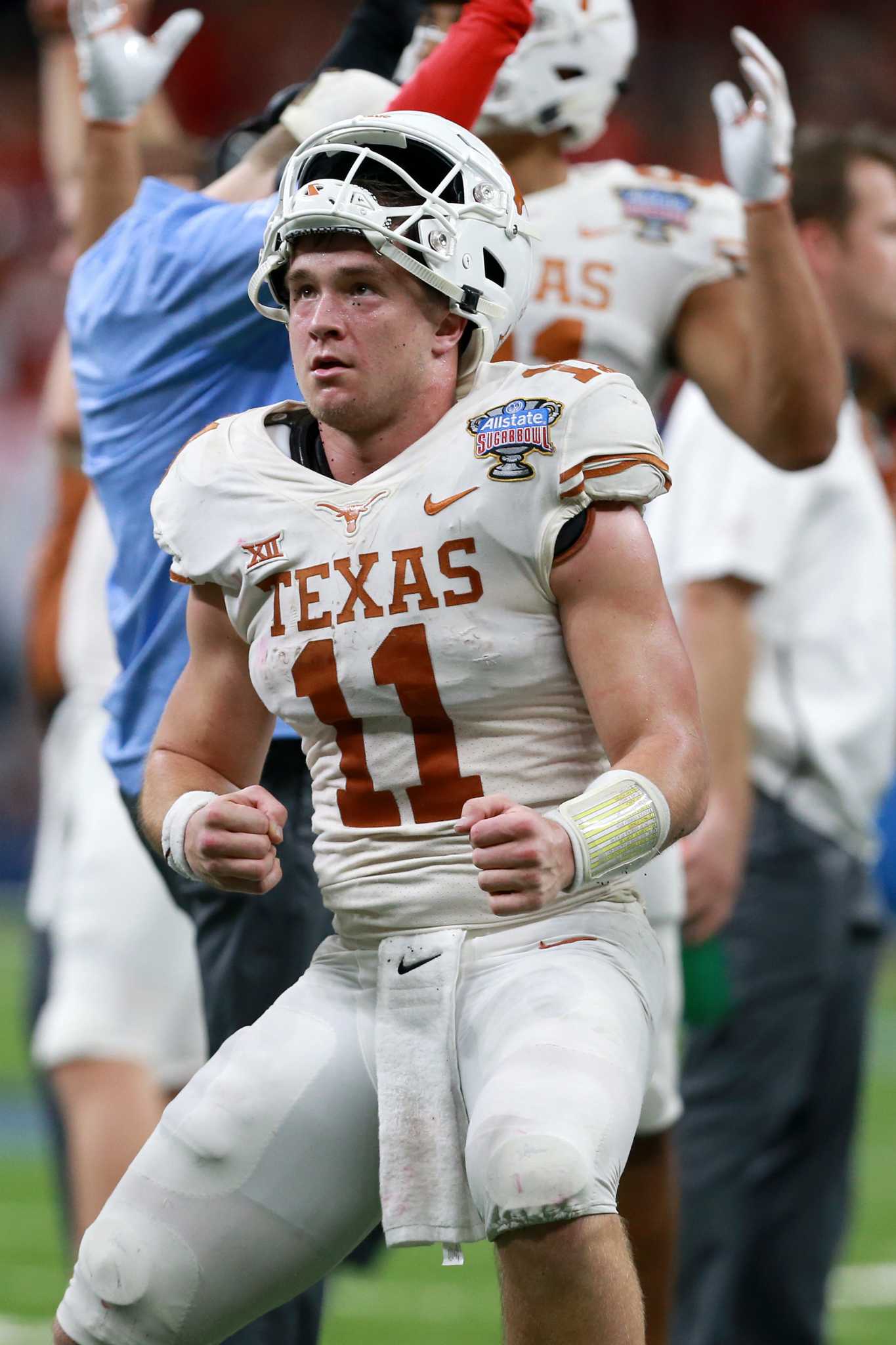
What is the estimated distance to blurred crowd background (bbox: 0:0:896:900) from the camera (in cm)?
1544

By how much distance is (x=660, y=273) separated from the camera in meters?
4.11

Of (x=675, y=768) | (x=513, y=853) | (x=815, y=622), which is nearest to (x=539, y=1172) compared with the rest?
(x=513, y=853)

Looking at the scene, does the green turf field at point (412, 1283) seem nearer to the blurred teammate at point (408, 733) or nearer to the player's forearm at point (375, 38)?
the blurred teammate at point (408, 733)

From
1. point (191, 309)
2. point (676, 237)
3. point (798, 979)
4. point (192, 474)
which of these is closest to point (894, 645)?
point (798, 979)

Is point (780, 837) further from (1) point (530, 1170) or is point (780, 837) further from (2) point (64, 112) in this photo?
(2) point (64, 112)

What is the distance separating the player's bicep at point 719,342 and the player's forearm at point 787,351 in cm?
8

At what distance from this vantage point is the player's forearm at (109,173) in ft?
13.6

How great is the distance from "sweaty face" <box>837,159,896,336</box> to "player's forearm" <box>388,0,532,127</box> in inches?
77.2

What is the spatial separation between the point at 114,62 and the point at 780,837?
2181 millimetres

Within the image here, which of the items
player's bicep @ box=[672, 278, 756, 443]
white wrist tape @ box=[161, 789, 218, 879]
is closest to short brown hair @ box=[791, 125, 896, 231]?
player's bicep @ box=[672, 278, 756, 443]

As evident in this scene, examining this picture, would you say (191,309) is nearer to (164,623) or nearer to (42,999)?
(164,623)

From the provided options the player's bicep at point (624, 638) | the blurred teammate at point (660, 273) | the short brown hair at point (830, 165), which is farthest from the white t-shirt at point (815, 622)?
the player's bicep at point (624, 638)

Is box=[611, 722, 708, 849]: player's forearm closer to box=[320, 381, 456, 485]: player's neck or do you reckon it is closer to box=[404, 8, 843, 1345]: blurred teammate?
box=[320, 381, 456, 485]: player's neck

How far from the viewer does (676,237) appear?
4.13 metres
